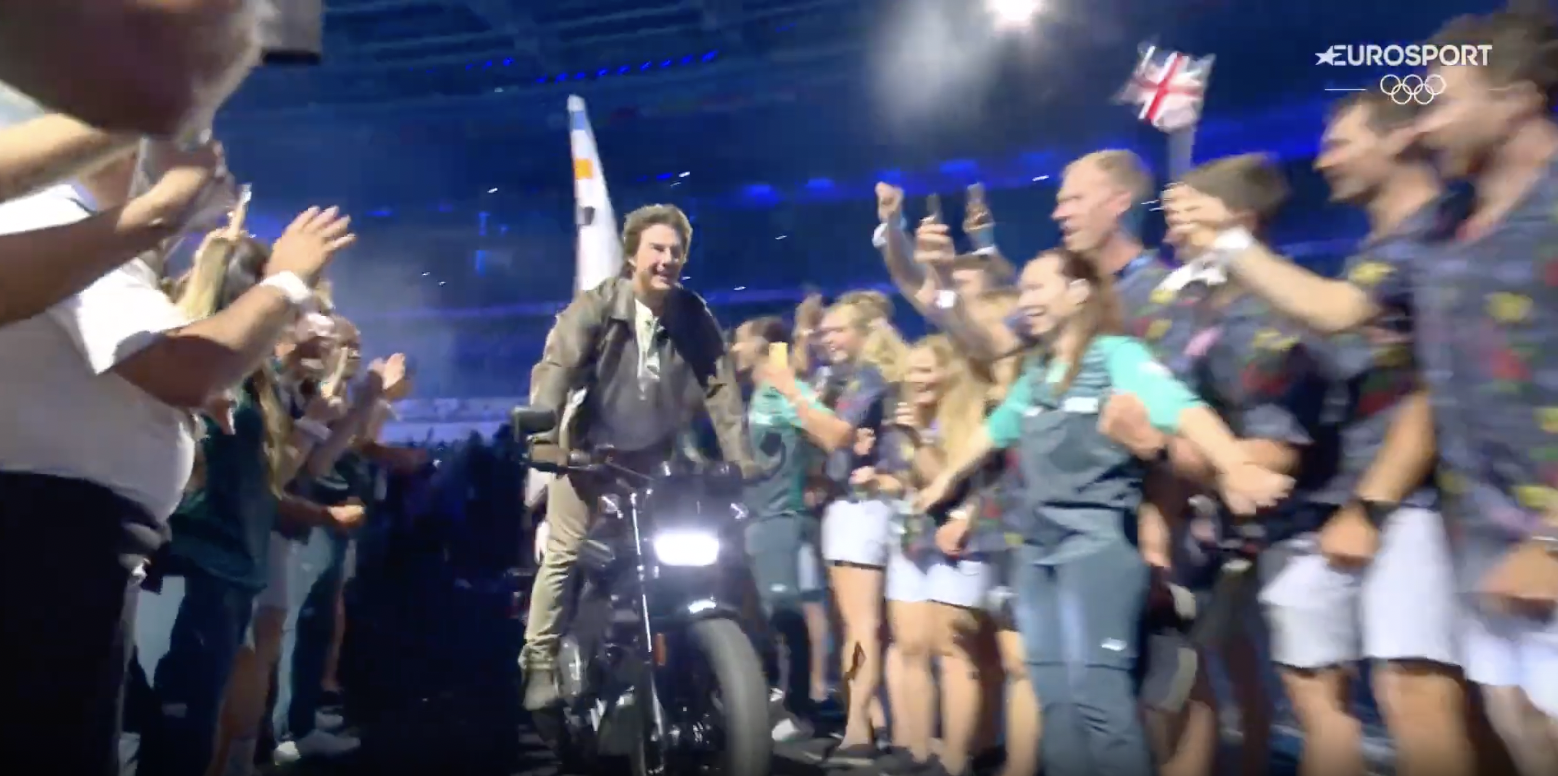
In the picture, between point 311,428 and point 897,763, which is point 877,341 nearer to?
point 897,763

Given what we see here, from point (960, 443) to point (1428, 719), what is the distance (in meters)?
1.20

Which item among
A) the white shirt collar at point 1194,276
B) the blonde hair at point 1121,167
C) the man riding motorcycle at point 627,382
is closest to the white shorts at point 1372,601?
the white shirt collar at point 1194,276

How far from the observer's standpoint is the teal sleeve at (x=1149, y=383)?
177cm

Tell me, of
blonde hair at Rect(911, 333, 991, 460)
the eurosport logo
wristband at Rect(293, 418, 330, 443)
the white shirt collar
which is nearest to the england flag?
the eurosport logo

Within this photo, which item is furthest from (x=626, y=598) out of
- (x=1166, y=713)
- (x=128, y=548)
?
(x=128, y=548)

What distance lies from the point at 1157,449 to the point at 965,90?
3045mm

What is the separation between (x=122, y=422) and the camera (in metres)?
1.07

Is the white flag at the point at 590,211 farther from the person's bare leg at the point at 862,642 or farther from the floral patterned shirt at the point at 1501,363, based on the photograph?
the floral patterned shirt at the point at 1501,363

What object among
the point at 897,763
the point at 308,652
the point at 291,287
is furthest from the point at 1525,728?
the point at 308,652

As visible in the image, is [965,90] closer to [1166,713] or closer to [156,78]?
[1166,713]

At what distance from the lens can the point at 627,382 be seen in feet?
8.83

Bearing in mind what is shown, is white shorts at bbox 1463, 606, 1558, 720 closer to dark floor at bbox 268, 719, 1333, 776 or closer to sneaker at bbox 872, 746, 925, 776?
dark floor at bbox 268, 719, 1333, 776

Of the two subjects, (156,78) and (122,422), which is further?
(122,422)

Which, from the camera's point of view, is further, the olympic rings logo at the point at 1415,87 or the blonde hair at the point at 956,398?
the blonde hair at the point at 956,398
